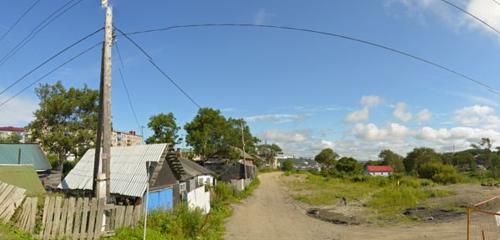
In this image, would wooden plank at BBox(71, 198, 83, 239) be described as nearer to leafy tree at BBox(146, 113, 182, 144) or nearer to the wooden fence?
the wooden fence

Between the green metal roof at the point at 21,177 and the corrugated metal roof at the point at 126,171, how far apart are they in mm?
1594

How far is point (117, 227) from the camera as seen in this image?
1358cm

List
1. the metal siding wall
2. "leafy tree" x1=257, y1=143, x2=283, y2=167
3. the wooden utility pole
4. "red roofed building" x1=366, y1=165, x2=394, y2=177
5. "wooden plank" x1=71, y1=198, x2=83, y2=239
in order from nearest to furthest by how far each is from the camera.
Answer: "wooden plank" x1=71, y1=198, x2=83, y2=239, the wooden utility pole, the metal siding wall, "red roofed building" x1=366, y1=165, x2=394, y2=177, "leafy tree" x1=257, y1=143, x2=283, y2=167

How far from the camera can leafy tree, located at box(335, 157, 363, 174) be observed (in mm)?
85031

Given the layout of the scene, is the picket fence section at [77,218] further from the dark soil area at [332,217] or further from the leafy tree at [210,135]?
→ the leafy tree at [210,135]

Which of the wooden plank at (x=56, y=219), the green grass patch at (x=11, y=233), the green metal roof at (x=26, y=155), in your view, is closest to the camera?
the green grass patch at (x=11, y=233)

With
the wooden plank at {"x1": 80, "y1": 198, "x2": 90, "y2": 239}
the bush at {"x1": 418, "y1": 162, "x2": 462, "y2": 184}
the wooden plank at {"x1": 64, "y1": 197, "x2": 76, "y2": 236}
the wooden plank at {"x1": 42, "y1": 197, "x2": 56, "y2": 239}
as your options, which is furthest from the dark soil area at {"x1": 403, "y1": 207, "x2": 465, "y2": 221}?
the bush at {"x1": 418, "y1": 162, "x2": 462, "y2": 184}

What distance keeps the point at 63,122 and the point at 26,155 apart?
723 inches

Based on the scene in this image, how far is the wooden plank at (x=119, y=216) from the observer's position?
1348cm

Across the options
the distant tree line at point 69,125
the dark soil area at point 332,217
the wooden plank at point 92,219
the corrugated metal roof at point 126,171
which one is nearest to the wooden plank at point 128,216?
the wooden plank at point 92,219

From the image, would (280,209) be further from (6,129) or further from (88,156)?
(6,129)

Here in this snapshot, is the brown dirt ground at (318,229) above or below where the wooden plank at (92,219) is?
below

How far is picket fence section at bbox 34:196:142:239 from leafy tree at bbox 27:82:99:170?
122 ft

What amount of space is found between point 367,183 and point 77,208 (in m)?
52.5
